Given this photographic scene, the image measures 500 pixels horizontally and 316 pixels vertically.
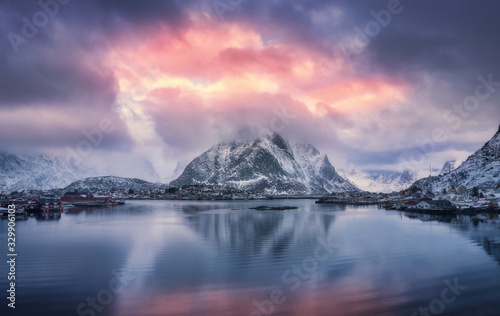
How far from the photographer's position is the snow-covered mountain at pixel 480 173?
5261 inches

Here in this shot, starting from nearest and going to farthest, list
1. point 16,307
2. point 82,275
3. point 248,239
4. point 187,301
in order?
point 16,307 < point 187,301 < point 82,275 < point 248,239

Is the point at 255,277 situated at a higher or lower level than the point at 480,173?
lower

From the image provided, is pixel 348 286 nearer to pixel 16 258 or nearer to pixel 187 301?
pixel 187 301

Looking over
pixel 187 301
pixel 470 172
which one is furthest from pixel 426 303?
pixel 470 172

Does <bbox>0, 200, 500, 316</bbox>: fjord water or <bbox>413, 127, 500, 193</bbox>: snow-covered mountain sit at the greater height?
<bbox>413, 127, 500, 193</bbox>: snow-covered mountain

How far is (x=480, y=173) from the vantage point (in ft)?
477

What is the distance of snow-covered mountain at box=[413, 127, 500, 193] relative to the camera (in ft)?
438

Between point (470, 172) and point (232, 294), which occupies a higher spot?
point (470, 172)

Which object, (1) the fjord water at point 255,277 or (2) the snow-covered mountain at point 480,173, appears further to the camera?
(2) the snow-covered mountain at point 480,173

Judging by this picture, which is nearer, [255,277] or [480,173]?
[255,277]

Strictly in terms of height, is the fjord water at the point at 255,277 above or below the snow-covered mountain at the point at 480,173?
below

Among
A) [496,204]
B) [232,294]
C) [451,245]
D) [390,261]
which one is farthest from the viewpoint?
[496,204]

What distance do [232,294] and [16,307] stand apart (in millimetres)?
11928

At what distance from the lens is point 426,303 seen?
20.4 meters
